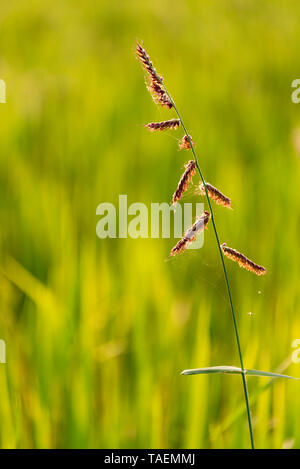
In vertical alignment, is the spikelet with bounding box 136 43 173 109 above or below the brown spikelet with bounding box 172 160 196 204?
above

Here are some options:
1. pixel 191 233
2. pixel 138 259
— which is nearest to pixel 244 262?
pixel 191 233

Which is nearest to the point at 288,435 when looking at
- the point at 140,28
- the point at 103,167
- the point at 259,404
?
the point at 259,404

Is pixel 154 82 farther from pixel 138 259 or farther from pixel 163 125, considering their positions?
pixel 138 259

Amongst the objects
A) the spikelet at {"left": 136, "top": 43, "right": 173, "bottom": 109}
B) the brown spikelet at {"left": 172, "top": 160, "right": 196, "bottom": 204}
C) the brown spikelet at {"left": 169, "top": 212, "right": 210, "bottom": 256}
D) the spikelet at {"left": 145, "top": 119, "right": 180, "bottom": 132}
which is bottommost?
the brown spikelet at {"left": 169, "top": 212, "right": 210, "bottom": 256}

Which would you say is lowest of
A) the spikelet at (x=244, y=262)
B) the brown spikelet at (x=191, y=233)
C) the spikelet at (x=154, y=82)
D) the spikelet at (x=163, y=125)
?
the spikelet at (x=244, y=262)

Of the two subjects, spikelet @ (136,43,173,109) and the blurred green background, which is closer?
spikelet @ (136,43,173,109)
